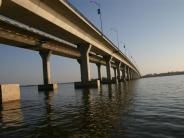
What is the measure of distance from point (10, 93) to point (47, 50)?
128ft

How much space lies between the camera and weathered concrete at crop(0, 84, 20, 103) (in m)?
33.2

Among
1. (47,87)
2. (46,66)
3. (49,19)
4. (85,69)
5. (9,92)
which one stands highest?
(49,19)

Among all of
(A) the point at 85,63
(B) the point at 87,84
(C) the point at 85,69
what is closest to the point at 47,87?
(B) the point at 87,84

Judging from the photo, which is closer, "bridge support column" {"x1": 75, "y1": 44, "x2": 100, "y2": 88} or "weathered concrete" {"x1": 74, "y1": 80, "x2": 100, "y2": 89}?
"bridge support column" {"x1": 75, "y1": 44, "x2": 100, "y2": 88}

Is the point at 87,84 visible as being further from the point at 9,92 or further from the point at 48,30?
the point at 9,92

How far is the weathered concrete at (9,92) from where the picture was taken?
33250mm

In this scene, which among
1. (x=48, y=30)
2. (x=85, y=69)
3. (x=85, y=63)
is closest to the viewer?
(x=48, y=30)

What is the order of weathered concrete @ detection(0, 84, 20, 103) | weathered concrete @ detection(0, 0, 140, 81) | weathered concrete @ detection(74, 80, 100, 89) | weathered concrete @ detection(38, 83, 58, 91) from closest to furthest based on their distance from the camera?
weathered concrete @ detection(0, 0, 140, 81), weathered concrete @ detection(0, 84, 20, 103), weathered concrete @ detection(74, 80, 100, 89), weathered concrete @ detection(38, 83, 58, 91)

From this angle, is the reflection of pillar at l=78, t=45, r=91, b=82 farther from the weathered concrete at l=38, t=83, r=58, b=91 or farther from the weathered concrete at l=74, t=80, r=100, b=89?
the weathered concrete at l=38, t=83, r=58, b=91

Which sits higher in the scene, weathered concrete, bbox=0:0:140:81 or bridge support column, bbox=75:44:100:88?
weathered concrete, bbox=0:0:140:81

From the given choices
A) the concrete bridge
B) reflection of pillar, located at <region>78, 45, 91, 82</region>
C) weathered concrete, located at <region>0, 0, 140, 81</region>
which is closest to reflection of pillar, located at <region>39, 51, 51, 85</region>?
the concrete bridge

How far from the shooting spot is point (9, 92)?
116 ft

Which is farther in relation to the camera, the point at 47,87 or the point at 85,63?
the point at 47,87

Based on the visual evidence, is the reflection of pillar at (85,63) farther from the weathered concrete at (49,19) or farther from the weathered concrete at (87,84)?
the weathered concrete at (49,19)
